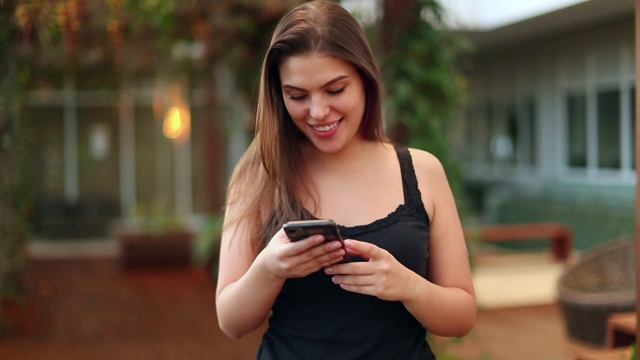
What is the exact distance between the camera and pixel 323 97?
1.55 metres

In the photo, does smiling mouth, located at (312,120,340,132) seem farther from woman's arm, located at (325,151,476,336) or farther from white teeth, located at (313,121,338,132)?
woman's arm, located at (325,151,476,336)

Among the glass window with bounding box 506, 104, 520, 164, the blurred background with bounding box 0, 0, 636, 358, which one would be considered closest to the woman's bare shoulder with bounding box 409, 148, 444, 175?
the blurred background with bounding box 0, 0, 636, 358

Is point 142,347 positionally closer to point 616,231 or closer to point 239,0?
point 239,0

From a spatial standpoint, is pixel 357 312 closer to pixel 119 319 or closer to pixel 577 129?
pixel 119 319

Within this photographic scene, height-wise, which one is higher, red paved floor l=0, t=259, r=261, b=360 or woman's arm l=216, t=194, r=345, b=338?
woman's arm l=216, t=194, r=345, b=338

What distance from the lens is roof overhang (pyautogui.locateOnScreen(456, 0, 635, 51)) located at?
435 inches

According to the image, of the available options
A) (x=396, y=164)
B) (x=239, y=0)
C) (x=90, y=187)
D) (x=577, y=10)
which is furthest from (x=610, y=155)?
(x=396, y=164)

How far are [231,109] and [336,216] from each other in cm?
836


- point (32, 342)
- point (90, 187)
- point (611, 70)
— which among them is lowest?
point (32, 342)

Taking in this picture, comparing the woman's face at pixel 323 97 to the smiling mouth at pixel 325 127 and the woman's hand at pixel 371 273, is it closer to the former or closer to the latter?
the smiling mouth at pixel 325 127

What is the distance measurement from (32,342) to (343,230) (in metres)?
6.23

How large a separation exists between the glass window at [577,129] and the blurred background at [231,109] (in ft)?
0.11

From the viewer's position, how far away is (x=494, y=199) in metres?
15.0

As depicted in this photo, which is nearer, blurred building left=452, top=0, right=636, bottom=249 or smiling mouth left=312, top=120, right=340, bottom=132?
smiling mouth left=312, top=120, right=340, bottom=132
